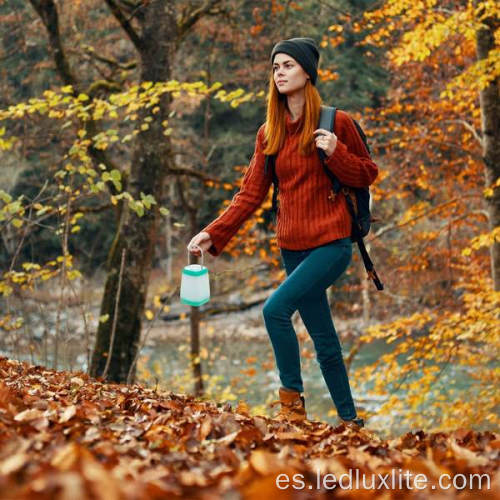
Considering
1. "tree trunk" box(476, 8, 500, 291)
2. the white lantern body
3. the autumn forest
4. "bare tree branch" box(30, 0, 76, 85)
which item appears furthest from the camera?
"bare tree branch" box(30, 0, 76, 85)

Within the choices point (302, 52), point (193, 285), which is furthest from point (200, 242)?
point (302, 52)

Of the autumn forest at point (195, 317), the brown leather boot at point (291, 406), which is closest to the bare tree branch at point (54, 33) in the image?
the autumn forest at point (195, 317)

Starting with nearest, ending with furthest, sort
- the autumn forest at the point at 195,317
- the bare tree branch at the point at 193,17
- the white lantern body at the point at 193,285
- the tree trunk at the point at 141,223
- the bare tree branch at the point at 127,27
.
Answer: the autumn forest at the point at 195,317 → the white lantern body at the point at 193,285 → the tree trunk at the point at 141,223 → the bare tree branch at the point at 127,27 → the bare tree branch at the point at 193,17

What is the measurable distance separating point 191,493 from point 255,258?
81.4 ft

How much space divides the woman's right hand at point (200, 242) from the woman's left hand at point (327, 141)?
0.79m

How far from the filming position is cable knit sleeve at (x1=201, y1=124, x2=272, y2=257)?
407cm

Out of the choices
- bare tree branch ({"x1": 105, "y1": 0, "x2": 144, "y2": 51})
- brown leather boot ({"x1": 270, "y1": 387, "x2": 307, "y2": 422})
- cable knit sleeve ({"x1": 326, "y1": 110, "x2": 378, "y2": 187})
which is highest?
bare tree branch ({"x1": 105, "y1": 0, "x2": 144, "y2": 51})

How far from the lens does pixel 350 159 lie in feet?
12.3

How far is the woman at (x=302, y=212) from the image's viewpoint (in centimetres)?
377

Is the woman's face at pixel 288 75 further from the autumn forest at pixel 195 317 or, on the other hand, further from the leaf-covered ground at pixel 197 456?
the leaf-covered ground at pixel 197 456

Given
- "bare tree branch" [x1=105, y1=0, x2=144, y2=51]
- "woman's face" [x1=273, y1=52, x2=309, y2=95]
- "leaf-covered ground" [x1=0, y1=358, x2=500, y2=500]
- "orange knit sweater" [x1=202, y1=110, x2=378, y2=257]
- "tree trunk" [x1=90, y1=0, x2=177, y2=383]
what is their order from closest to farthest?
"leaf-covered ground" [x1=0, y1=358, x2=500, y2=500] < "orange knit sweater" [x1=202, y1=110, x2=378, y2=257] < "woman's face" [x1=273, y1=52, x2=309, y2=95] < "tree trunk" [x1=90, y1=0, x2=177, y2=383] < "bare tree branch" [x1=105, y1=0, x2=144, y2=51]

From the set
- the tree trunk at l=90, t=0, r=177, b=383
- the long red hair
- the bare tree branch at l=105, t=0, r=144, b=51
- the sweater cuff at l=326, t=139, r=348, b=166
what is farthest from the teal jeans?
the bare tree branch at l=105, t=0, r=144, b=51

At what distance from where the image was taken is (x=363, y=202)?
3.94m

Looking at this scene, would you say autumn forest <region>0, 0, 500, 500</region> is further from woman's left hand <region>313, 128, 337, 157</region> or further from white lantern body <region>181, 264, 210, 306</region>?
woman's left hand <region>313, 128, 337, 157</region>
